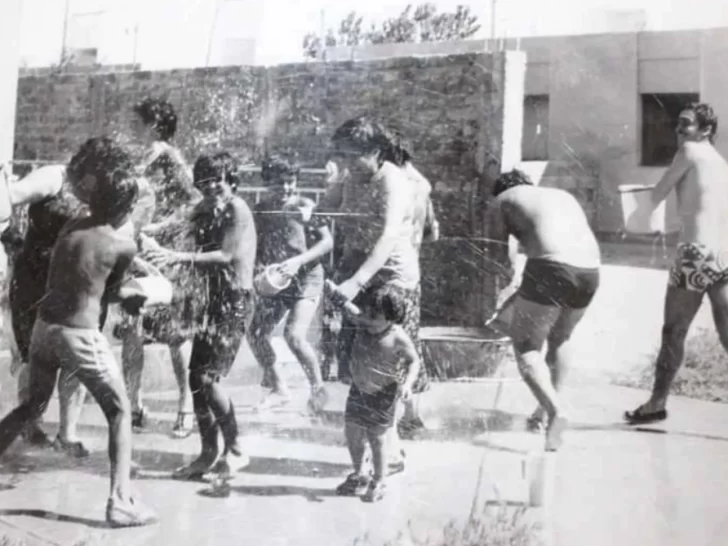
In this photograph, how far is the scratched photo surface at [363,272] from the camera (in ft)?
5.87

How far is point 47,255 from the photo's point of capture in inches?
87.0

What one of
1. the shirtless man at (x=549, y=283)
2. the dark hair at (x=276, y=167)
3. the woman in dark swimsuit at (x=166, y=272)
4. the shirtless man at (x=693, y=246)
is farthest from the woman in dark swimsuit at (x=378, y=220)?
the shirtless man at (x=693, y=246)

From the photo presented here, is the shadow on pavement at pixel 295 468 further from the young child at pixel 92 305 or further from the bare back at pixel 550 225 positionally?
the bare back at pixel 550 225

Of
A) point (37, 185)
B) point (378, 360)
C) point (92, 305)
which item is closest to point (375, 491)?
point (378, 360)

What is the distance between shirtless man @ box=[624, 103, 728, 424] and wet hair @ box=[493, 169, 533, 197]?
0.29 metres

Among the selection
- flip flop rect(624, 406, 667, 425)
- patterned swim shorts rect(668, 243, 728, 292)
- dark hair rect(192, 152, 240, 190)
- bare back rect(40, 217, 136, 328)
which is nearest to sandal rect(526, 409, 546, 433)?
flip flop rect(624, 406, 667, 425)

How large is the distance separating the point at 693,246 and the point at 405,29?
80 centimetres

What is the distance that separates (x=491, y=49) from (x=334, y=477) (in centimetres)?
101

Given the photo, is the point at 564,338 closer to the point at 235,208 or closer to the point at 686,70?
the point at 686,70

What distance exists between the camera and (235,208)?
2.07 m

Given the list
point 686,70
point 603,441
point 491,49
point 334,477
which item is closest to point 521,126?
point 491,49

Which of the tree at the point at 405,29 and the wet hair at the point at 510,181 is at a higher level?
the tree at the point at 405,29

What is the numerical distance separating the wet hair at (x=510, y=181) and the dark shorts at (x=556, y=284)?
0.54ft

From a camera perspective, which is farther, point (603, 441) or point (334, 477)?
point (334, 477)
